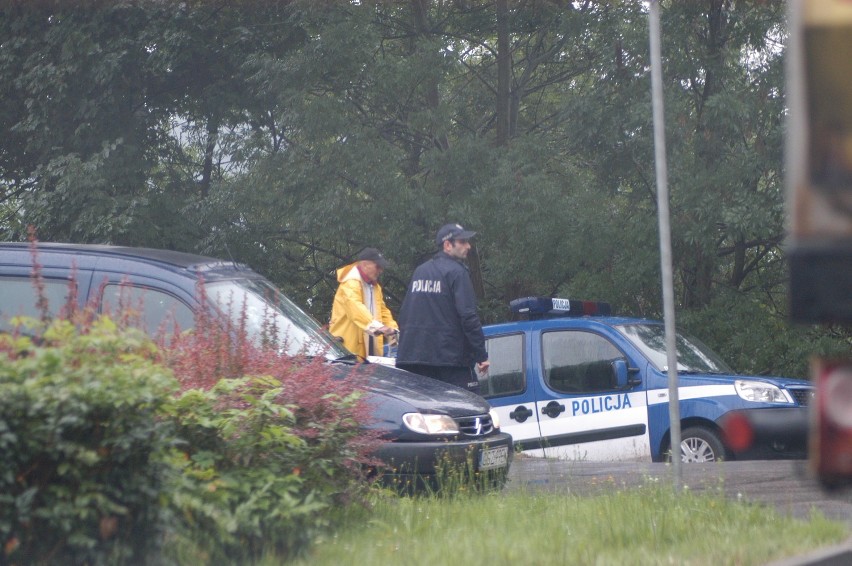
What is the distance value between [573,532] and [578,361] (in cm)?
509

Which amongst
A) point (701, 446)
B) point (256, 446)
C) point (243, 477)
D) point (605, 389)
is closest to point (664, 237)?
point (256, 446)

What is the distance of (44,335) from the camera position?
14.9ft

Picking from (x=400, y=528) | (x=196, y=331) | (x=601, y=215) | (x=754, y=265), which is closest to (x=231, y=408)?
(x=196, y=331)

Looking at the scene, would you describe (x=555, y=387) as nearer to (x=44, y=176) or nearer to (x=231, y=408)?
(x=231, y=408)

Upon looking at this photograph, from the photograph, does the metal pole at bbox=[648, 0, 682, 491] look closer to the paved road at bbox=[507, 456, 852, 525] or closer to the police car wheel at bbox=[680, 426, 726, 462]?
the paved road at bbox=[507, 456, 852, 525]

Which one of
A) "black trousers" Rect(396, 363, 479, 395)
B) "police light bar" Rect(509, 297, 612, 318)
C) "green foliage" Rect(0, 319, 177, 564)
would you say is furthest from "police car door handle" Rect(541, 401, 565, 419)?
"green foliage" Rect(0, 319, 177, 564)

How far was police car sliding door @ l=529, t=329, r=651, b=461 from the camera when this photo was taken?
396 inches

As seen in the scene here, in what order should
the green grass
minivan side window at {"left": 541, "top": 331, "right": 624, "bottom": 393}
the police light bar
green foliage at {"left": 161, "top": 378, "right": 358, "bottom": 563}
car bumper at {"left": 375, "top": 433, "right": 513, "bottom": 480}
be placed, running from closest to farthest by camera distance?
green foliage at {"left": 161, "top": 378, "right": 358, "bottom": 563}, the green grass, car bumper at {"left": 375, "top": 433, "right": 513, "bottom": 480}, minivan side window at {"left": 541, "top": 331, "right": 624, "bottom": 393}, the police light bar

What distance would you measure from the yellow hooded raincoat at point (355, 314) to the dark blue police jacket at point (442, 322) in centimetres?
31

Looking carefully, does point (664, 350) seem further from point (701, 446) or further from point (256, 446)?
point (256, 446)

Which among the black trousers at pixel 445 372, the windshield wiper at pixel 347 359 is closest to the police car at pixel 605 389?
the black trousers at pixel 445 372

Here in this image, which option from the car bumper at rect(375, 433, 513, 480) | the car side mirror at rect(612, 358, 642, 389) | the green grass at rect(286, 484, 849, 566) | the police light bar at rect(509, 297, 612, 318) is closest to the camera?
the green grass at rect(286, 484, 849, 566)

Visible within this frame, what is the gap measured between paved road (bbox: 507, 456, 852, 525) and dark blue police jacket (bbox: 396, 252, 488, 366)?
1.05m

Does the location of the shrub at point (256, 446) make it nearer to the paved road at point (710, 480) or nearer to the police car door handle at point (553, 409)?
the paved road at point (710, 480)
